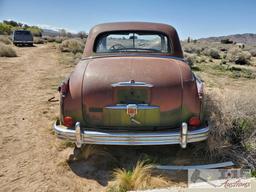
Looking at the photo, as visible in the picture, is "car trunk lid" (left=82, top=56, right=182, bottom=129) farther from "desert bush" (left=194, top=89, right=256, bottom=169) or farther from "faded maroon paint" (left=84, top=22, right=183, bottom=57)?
"faded maroon paint" (left=84, top=22, right=183, bottom=57)

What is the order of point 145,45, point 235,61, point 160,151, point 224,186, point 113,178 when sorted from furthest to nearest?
point 235,61 → point 145,45 → point 160,151 → point 113,178 → point 224,186

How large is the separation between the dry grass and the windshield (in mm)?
2172

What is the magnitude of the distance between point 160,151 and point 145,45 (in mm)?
1969

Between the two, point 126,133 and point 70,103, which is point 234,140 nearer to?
point 126,133

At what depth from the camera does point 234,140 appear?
3609 mm

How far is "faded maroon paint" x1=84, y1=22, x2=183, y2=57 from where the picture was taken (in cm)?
395

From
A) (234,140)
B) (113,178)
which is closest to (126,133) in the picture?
(113,178)

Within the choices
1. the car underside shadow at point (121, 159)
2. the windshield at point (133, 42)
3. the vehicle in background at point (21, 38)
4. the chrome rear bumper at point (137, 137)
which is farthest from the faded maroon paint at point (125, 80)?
the vehicle in background at point (21, 38)

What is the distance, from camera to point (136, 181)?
2.73 metres

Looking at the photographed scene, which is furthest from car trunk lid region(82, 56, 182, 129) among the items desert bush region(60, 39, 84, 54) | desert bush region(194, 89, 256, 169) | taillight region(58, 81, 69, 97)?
desert bush region(60, 39, 84, 54)

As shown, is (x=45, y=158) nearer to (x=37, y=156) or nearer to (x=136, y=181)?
(x=37, y=156)

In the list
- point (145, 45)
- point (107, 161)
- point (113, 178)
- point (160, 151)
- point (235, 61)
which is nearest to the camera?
point (113, 178)

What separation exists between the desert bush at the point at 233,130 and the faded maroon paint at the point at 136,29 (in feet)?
3.75

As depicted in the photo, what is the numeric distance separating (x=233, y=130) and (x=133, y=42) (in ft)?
7.56
